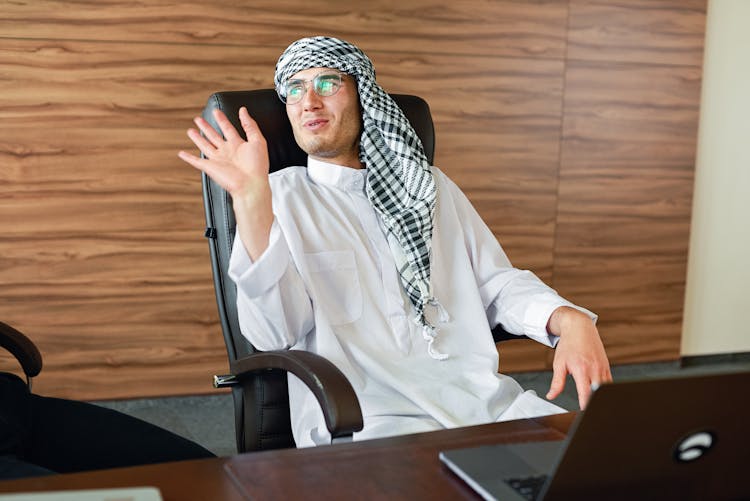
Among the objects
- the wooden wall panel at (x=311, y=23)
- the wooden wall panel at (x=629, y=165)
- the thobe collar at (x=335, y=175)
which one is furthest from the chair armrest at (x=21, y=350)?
the wooden wall panel at (x=629, y=165)

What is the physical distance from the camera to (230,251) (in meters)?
1.96

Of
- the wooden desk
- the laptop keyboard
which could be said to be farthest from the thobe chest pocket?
the laptop keyboard

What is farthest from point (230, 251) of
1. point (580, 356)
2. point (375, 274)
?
point (580, 356)

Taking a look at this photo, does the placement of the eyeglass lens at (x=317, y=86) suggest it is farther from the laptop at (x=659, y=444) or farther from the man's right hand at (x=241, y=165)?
the laptop at (x=659, y=444)

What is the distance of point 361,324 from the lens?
77.4 inches

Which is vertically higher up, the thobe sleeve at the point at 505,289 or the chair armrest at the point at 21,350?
the thobe sleeve at the point at 505,289

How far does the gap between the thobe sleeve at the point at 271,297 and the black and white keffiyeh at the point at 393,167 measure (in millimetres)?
288

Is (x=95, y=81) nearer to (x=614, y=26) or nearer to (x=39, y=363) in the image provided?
(x=39, y=363)

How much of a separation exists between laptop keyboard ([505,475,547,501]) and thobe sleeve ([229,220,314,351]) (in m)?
0.81

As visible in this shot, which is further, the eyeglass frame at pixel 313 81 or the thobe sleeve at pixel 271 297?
the eyeglass frame at pixel 313 81

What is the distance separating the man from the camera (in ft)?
5.62

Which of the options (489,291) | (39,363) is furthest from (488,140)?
(39,363)

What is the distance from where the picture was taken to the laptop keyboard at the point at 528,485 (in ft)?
3.26

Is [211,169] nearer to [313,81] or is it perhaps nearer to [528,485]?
[313,81]
